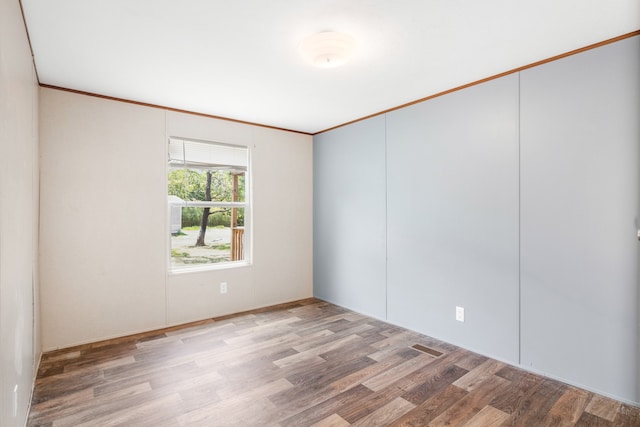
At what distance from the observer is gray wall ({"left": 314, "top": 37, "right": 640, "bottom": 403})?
2195mm

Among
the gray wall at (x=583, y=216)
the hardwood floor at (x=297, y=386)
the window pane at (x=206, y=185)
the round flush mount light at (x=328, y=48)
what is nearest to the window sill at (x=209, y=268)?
the hardwood floor at (x=297, y=386)

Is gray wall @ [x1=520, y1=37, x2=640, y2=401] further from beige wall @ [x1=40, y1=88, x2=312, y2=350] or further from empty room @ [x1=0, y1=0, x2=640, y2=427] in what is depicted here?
beige wall @ [x1=40, y1=88, x2=312, y2=350]

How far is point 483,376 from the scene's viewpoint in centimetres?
252

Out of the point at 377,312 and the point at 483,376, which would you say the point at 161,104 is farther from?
the point at 483,376

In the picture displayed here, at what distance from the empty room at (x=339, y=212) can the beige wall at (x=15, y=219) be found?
0.03m

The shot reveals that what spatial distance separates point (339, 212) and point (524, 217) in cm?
220

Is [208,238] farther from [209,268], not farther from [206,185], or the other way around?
[206,185]

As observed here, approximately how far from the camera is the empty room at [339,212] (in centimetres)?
200

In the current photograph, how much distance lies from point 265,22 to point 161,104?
1.97 m

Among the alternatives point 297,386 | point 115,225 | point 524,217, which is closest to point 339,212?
point 524,217

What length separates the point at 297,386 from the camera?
240 centimetres

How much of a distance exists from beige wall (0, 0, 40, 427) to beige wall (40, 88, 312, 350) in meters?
0.87

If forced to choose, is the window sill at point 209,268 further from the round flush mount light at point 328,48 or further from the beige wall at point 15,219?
the round flush mount light at point 328,48

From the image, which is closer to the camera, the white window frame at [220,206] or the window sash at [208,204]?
the white window frame at [220,206]
